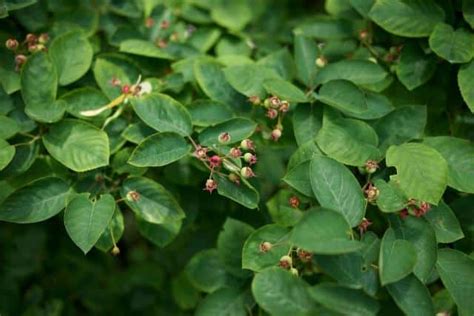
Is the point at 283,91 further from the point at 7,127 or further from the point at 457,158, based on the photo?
the point at 7,127

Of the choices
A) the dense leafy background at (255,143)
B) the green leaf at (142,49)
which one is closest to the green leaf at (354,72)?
the dense leafy background at (255,143)

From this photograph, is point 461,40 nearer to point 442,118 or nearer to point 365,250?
point 442,118

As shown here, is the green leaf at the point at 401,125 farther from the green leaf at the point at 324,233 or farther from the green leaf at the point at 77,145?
the green leaf at the point at 77,145

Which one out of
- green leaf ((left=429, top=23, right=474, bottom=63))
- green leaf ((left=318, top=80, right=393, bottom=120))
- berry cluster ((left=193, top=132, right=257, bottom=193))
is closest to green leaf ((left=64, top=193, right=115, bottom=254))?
berry cluster ((left=193, top=132, right=257, bottom=193))

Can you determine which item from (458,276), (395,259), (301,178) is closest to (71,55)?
(301,178)

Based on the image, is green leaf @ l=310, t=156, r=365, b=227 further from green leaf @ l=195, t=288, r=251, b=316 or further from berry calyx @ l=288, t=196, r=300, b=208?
green leaf @ l=195, t=288, r=251, b=316

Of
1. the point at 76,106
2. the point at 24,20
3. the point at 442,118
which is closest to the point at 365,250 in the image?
the point at 442,118
